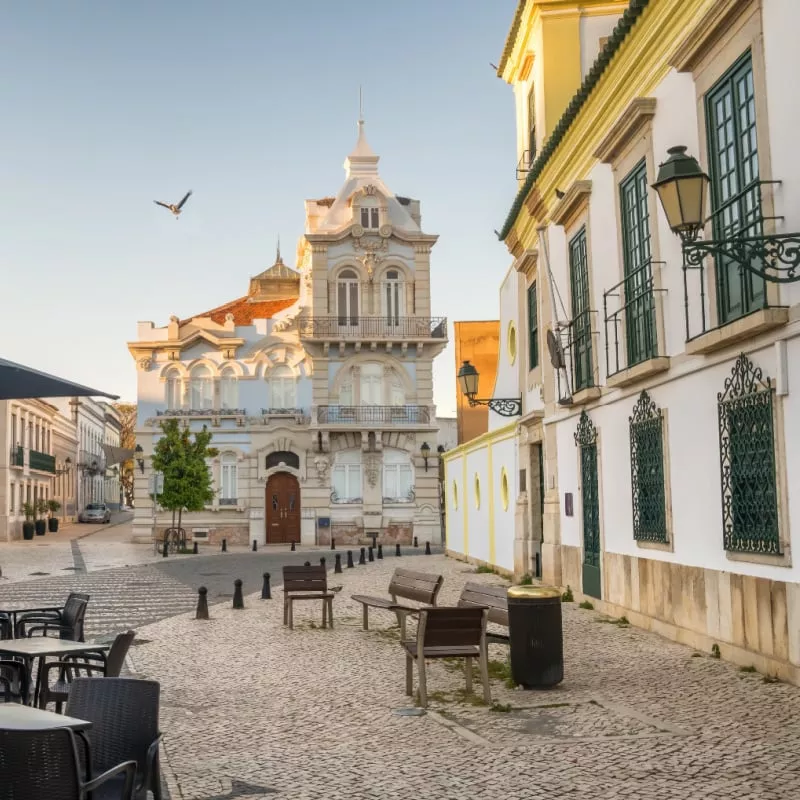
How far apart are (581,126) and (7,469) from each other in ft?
129

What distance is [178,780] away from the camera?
632cm

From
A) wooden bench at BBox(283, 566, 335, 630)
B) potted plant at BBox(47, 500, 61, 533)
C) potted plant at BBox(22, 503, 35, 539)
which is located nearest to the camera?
wooden bench at BBox(283, 566, 335, 630)

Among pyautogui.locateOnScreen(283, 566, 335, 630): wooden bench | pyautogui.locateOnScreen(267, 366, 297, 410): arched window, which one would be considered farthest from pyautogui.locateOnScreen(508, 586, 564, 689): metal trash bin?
pyautogui.locateOnScreen(267, 366, 297, 410): arched window

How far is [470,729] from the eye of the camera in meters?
7.52

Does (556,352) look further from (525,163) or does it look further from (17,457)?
(17,457)

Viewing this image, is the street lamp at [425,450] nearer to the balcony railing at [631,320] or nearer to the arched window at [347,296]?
the arched window at [347,296]

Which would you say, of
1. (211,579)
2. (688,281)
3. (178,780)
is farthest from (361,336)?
(178,780)

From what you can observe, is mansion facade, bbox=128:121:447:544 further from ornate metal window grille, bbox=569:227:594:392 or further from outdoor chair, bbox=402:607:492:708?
outdoor chair, bbox=402:607:492:708

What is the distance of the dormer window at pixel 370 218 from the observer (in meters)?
41.6

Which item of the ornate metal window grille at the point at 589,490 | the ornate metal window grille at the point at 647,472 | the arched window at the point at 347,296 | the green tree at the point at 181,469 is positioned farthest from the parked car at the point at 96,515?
the ornate metal window grille at the point at 647,472

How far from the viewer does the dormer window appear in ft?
137

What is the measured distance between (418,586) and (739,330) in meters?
5.77

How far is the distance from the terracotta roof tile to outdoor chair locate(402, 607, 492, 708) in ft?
122

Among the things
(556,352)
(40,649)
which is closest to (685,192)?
(40,649)
